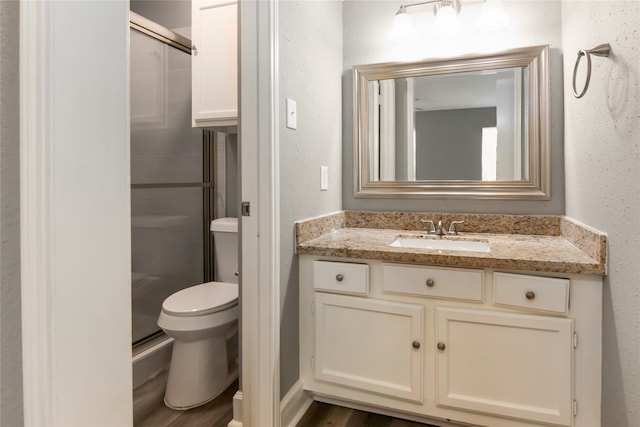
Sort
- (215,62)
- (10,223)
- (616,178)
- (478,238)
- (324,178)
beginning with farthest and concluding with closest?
(215,62)
(324,178)
(478,238)
(616,178)
(10,223)

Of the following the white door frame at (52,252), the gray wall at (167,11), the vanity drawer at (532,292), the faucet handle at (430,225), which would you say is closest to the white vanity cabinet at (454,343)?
the vanity drawer at (532,292)

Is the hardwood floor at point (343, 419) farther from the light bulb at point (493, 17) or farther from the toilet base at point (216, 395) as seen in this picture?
the light bulb at point (493, 17)

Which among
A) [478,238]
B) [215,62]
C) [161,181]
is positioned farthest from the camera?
[161,181]

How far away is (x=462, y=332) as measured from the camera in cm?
147

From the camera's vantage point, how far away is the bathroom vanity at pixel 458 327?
52.3 inches

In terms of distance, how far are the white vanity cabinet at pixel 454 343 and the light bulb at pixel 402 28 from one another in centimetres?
122

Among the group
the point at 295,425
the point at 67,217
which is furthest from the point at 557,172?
the point at 67,217

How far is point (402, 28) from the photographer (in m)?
2.00

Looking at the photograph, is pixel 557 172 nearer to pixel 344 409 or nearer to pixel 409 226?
pixel 409 226

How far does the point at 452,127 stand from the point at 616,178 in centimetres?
94

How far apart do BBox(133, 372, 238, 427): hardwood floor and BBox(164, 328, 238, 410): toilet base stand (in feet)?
0.11

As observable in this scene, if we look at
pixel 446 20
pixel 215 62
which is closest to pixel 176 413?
pixel 215 62

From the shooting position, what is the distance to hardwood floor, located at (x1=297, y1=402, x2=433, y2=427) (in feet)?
5.36

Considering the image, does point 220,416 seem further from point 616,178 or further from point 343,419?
point 616,178
